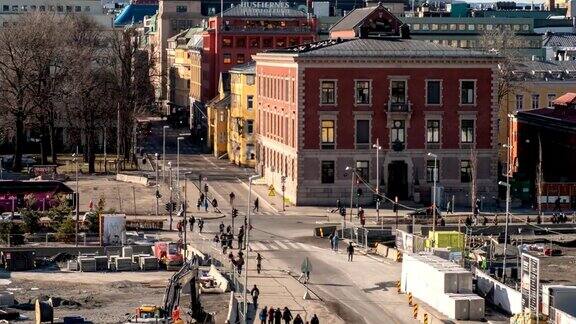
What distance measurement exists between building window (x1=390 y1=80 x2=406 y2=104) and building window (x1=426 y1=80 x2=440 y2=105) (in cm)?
167

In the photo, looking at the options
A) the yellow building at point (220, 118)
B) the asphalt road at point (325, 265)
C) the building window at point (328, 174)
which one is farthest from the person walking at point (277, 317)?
the yellow building at point (220, 118)

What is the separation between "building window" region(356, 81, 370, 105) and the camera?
109312 mm

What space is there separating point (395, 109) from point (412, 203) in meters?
6.59

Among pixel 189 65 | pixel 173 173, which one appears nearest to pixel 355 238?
pixel 173 173

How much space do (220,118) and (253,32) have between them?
12.7 meters

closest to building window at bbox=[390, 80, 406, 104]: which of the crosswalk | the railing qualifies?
the railing

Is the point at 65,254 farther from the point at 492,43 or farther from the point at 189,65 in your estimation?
the point at 189,65

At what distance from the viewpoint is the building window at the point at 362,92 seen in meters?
109

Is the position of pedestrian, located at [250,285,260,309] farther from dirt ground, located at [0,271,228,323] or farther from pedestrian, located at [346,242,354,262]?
pedestrian, located at [346,242,354,262]

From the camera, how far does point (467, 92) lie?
110500mm

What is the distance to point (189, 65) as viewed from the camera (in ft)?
645

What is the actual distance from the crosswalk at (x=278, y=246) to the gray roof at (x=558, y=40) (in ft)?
293

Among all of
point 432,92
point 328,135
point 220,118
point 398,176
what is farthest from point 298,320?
point 220,118

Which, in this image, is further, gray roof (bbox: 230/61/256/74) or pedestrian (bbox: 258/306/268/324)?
gray roof (bbox: 230/61/256/74)
